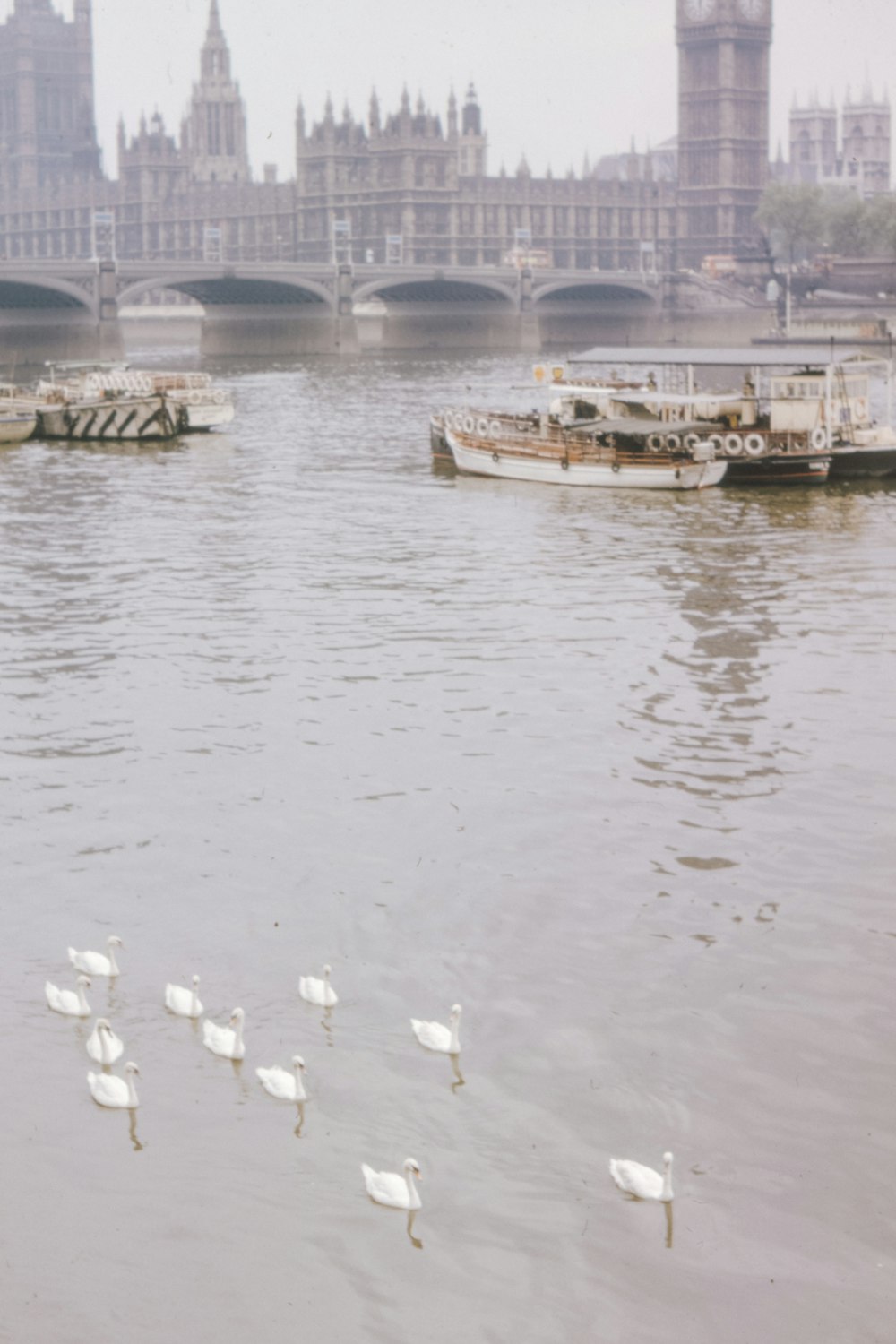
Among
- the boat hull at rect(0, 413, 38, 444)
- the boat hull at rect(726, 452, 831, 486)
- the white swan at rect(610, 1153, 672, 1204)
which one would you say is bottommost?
the white swan at rect(610, 1153, 672, 1204)

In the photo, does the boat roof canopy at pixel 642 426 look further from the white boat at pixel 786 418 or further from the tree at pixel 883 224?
the tree at pixel 883 224

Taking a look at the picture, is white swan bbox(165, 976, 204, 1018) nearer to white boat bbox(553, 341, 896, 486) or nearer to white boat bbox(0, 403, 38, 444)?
white boat bbox(553, 341, 896, 486)

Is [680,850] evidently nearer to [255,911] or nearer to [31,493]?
[255,911]

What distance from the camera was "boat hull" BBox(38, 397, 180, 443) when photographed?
59.4 metres

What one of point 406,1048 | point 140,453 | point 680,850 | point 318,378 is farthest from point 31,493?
point 318,378

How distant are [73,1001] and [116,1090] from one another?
1.40 metres

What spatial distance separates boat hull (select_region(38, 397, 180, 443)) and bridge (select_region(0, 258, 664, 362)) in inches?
2091

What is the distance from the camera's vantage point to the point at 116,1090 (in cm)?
1201

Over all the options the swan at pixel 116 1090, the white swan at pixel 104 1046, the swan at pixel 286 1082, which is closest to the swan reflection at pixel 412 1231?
the swan at pixel 286 1082

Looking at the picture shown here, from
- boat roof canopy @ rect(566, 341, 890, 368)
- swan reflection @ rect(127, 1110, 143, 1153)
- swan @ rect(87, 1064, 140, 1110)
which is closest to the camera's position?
swan reflection @ rect(127, 1110, 143, 1153)

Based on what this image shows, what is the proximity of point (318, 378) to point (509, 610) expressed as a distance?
74.7m

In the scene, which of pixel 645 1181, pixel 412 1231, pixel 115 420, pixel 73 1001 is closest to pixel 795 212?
pixel 115 420

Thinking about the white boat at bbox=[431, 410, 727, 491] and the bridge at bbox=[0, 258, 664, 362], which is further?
the bridge at bbox=[0, 258, 664, 362]

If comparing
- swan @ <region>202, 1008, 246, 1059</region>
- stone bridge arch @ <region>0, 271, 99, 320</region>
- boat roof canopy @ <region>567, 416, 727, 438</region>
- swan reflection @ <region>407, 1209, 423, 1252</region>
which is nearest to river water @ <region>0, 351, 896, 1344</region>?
swan reflection @ <region>407, 1209, 423, 1252</region>
